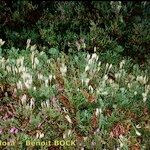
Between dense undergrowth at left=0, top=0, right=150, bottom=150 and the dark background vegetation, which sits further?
the dark background vegetation

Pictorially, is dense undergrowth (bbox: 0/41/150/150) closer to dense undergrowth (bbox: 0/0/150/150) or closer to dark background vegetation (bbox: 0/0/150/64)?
dense undergrowth (bbox: 0/0/150/150)

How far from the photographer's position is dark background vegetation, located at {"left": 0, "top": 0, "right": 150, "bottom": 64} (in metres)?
6.48

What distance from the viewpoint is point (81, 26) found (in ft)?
22.6

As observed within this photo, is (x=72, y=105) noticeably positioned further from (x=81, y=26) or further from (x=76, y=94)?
(x=81, y=26)

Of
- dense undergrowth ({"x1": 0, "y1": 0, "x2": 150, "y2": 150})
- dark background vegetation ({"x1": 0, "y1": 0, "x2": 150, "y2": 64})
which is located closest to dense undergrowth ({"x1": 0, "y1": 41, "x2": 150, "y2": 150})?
dense undergrowth ({"x1": 0, "y1": 0, "x2": 150, "y2": 150})

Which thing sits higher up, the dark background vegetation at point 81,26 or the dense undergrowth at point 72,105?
the dark background vegetation at point 81,26

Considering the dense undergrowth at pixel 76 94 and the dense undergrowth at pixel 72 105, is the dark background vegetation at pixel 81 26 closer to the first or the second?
the dense undergrowth at pixel 76 94

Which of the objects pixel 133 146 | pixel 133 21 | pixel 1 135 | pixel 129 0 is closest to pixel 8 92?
pixel 1 135

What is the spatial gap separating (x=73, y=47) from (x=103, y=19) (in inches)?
42.6

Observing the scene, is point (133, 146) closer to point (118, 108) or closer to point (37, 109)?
point (118, 108)

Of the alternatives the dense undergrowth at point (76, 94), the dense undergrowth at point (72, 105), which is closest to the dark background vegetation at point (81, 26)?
the dense undergrowth at point (76, 94)

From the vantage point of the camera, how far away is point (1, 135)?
4121 mm

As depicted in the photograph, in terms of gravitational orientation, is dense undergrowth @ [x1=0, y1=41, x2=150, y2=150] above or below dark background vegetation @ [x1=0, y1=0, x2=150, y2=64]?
below

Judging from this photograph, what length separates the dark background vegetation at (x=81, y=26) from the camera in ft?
21.2
